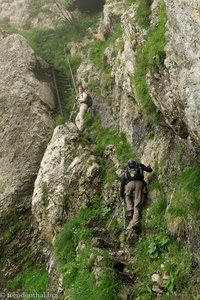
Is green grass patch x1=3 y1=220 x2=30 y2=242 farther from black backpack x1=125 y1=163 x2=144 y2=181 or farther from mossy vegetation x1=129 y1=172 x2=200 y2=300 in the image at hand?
mossy vegetation x1=129 y1=172 x2=200 y2=300

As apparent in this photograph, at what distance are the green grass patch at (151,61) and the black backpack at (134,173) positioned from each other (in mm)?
1603

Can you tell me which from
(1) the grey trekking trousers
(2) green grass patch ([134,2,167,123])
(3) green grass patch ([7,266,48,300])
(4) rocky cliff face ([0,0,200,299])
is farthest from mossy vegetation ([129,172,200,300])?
(3) green grass patch ([7,266,48,300])

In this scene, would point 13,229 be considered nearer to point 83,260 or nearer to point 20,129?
point 20,129

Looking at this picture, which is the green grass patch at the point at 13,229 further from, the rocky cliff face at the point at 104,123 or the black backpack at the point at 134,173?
the black backpack at the point at 134,173

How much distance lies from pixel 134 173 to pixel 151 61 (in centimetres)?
332

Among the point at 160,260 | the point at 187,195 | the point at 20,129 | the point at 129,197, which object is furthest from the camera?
the point at 20,129

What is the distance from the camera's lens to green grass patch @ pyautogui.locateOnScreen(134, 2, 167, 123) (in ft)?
36.8

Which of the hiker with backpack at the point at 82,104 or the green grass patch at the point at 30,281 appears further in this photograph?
the hiker with backpack at the point at 82,104

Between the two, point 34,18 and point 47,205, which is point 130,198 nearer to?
point 47,205

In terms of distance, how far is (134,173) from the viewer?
1192 centimetres

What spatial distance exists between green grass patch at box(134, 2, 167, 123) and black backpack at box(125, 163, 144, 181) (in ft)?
5.26

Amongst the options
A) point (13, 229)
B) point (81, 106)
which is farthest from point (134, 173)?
point (81, 106)

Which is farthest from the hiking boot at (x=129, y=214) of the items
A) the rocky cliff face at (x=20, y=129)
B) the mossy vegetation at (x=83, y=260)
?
the rocky cliff face at (x=20, y=129)

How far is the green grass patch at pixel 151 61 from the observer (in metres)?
11.2
